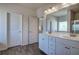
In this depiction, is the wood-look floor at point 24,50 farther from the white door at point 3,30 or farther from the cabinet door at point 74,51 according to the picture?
the cabinet door at point 74,51

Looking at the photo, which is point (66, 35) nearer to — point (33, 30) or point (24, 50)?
point (33, 30)

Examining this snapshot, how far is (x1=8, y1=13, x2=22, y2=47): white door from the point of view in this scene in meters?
1.65

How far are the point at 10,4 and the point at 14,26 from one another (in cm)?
36

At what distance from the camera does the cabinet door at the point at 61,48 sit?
1.53m

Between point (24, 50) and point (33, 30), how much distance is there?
14.5 inches

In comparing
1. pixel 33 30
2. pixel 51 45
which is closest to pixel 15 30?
pixel 33 30

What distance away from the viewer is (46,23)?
5.61ft

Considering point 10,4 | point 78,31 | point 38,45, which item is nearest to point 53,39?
point 38,45

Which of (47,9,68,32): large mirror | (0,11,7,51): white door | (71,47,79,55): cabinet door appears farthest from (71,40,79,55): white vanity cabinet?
(0,11,7,51): white door

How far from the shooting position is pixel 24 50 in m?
1.65

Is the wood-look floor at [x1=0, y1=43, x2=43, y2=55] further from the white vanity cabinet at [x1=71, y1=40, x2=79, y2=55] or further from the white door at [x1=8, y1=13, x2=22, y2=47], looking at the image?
the white vanity cabinet at [x1=71, y1=40, x2=79, y2=55]

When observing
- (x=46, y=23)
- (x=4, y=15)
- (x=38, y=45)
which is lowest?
(x=38, y=45)
